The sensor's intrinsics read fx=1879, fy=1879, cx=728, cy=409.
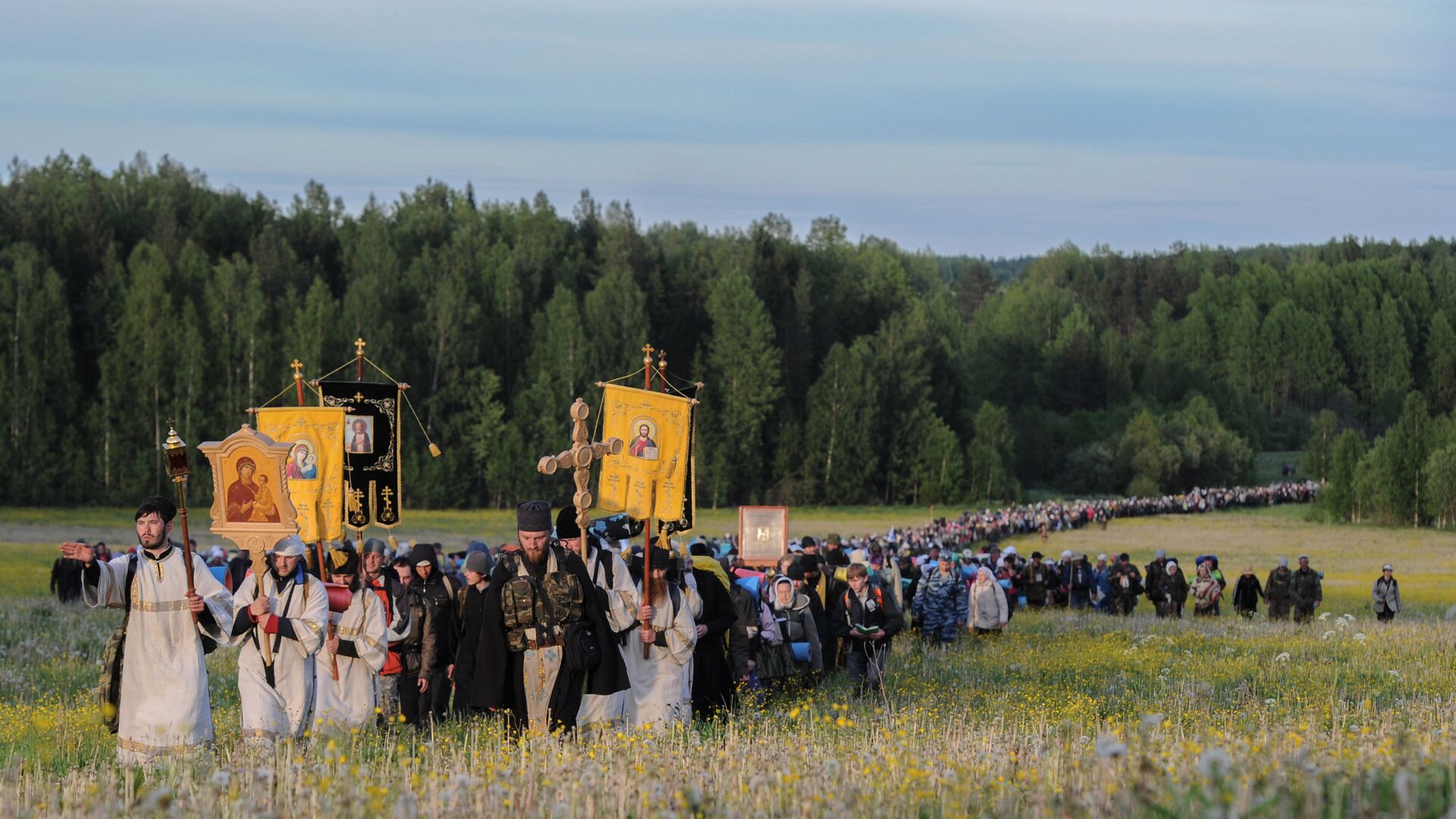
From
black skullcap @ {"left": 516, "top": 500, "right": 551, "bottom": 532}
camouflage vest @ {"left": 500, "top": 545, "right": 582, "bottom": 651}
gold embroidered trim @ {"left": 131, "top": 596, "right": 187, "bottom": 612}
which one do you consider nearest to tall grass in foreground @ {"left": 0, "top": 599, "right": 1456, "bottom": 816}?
camouflage vest @ {"left": 500, "top": 545, "right": 582, "bottom": 651}

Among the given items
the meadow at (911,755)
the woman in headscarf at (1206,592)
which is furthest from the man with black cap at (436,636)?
the woman in headscarf at (1206,592)

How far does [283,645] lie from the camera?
12953mm

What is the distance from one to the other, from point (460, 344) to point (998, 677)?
73614mm

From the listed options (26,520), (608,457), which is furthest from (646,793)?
(26,520)

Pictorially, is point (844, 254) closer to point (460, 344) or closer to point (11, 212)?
point (460, 344)

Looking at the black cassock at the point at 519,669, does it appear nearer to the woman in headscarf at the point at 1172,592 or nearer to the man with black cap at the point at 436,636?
the man with black cap at the point at 436,636

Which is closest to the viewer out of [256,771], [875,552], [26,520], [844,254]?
[256,771]

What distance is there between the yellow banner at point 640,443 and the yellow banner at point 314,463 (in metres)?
2.71

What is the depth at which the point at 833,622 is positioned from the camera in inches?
790

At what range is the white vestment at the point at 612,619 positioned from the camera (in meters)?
12.9

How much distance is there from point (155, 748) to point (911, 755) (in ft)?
16.6

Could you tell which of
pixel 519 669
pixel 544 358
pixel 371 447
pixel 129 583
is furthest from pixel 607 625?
pixel 544 358

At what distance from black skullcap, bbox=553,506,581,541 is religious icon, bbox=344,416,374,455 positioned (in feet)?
24.1

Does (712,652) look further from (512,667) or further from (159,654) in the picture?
(159,654)
